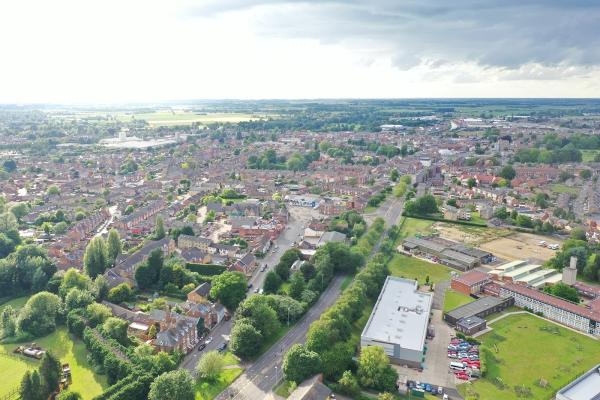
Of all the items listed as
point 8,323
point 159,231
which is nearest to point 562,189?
point 159,231

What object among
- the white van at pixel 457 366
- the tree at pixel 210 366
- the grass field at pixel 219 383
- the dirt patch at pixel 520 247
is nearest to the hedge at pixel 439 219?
the dirt patch at pixel 520 247

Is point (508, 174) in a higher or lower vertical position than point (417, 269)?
higher

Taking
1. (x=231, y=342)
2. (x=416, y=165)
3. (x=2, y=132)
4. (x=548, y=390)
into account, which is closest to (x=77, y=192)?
(x=231, y=342)

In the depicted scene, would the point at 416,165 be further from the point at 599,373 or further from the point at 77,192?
the point at 599,373

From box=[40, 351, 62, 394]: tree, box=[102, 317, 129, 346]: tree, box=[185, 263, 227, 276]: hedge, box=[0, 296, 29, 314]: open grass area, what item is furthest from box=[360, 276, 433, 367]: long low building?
box=[0, 296, 29, 314]: open grass area

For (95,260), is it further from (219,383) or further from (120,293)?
(219,383)

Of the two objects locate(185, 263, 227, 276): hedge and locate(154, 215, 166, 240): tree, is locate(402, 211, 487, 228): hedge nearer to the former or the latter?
locate(185, 263, 227, 276): hedge

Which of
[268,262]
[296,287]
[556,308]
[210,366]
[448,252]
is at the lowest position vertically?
[268,262]
